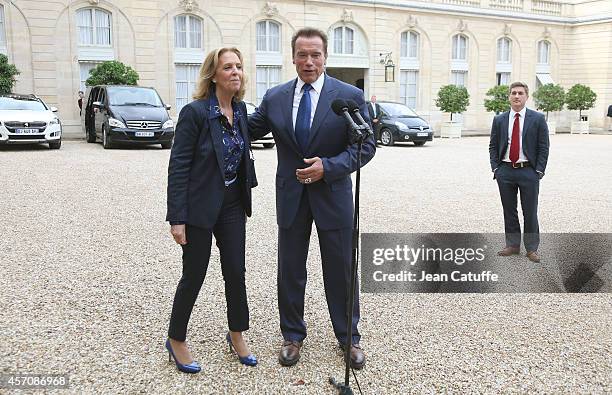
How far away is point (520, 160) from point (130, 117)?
12.7 m

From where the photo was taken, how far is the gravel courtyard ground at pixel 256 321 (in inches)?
132

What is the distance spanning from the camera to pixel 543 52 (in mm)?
37969

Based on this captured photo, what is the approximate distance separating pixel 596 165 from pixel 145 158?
10914 mm

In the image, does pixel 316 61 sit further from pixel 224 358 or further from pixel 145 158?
pixel 145 158

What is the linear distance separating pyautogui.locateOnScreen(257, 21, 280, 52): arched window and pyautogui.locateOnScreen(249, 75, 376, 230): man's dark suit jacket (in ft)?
86.9

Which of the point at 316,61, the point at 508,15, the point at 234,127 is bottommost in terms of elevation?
the point at 234,127

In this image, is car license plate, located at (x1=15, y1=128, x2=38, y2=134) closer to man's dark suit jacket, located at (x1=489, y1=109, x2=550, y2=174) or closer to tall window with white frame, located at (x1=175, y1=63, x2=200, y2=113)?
tall window with white frame, located at (x1=175, y1=63, x2=200, y2=113)

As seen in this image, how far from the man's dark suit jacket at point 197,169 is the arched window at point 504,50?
35.8 m

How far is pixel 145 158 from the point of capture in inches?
576

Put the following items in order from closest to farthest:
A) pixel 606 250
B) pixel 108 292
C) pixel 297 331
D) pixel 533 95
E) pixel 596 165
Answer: pixel 297 331
pixel 108 292
pixel 606 250
pixel 596 165
pixel 533 95

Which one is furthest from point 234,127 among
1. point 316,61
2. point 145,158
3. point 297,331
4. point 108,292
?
point 145,158

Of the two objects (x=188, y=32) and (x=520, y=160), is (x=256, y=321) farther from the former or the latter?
(x=188, y=32)

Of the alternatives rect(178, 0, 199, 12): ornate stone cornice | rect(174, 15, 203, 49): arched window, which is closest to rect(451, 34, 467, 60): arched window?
rect(174, 15, 203, 49): arched window

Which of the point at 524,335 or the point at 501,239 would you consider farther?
the point at 501,239
